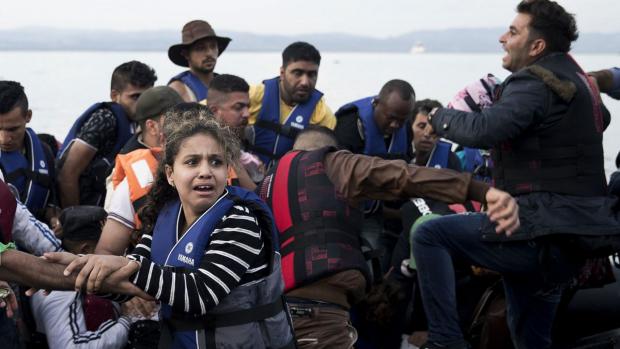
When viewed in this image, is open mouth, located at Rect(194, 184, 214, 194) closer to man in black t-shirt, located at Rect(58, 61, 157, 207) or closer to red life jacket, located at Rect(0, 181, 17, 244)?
red life jacket, located at Rect(0, 181, 17, 244)

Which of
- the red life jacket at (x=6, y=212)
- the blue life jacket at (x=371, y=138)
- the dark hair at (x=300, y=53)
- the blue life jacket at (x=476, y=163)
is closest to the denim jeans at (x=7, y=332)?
the red life jacket at (x=6, y=212)

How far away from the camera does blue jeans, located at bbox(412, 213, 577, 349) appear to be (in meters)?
3.38

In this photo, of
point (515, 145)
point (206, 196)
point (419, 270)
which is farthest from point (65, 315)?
point (515, 145)

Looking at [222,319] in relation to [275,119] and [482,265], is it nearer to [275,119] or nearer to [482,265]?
[482,265]

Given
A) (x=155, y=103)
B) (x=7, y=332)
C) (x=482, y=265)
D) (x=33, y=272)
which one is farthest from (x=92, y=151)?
(x=33, y=272)

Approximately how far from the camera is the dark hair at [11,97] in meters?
4.02

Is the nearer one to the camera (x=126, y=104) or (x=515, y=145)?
(x=515, y=145)

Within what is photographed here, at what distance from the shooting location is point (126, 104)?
5070 millimetres

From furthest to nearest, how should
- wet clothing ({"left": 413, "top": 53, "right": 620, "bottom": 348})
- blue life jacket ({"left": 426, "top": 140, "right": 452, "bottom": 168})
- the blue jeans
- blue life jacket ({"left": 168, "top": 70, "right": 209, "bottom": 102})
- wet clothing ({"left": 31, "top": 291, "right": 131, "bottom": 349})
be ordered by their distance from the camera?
blue life jacket ({"left": 168, "top": 70, "right": 209, "bottom": 102}), blue life jacket ({"left": 426, "top": 140, "right": 452, "bottom": 168}), the blue jeans, wet clothing ({"left": 413, "top": 53, "right": 620, "bottom": 348}), wet clothing ({"left": 31, "top": 291, "right": 131, "bottom": 349})

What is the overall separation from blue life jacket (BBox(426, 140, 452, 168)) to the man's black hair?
1.64m

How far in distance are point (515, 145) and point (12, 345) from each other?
7.33ft

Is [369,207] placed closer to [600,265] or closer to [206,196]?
[600,265]

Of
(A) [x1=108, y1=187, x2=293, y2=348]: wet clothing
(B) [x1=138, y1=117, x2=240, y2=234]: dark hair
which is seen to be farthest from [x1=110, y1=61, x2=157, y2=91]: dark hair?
(A) [x1=108, y1=187, x2=293, y2=348]: wet clothing

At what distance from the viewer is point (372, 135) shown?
5215 mm
